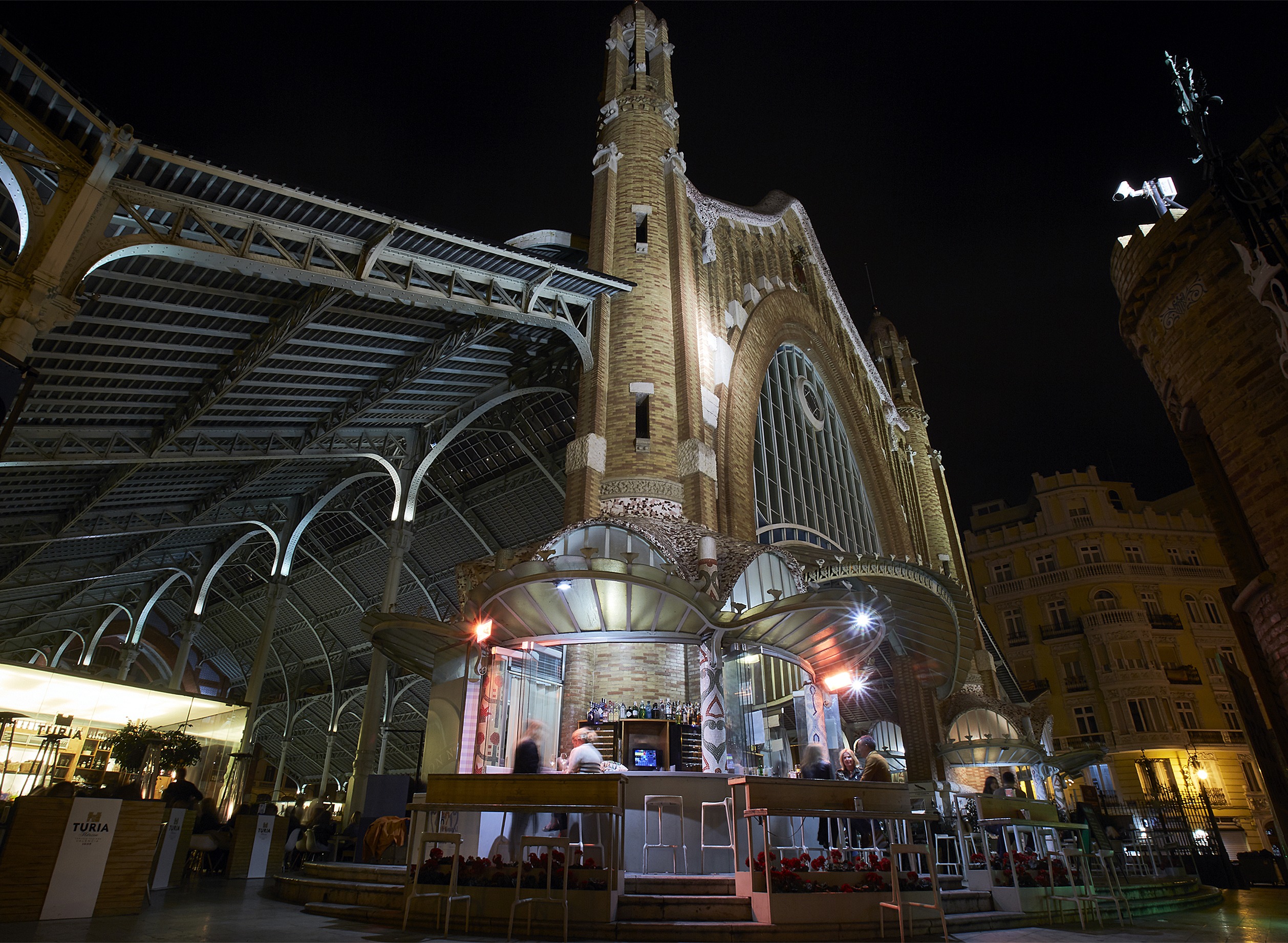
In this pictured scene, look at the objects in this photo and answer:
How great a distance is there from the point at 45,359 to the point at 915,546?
29.2 metres

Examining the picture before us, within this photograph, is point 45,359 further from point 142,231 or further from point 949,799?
point 949,799

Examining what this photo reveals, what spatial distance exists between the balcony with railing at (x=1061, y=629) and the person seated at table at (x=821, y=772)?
105ft

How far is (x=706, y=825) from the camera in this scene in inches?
404

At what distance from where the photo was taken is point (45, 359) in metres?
15.3

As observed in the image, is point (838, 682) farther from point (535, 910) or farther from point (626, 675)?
point (535, 910)

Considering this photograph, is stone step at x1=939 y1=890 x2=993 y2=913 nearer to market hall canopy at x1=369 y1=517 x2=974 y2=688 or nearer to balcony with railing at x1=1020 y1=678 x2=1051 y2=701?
market hall canopy at x1=369 y1=517 x2=974 y2=688

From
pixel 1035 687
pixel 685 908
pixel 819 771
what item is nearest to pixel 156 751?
pixel 685 908

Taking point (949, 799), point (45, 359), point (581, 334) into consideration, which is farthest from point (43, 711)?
point (949, 799)

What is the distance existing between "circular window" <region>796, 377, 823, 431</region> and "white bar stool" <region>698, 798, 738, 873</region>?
57.7 feet

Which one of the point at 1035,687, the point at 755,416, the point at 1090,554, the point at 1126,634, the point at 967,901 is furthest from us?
the point at 1090,554

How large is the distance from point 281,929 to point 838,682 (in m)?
11.3

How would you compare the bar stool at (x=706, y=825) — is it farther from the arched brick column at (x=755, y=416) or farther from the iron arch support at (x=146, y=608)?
the iron arch support at (x=146, y=608)

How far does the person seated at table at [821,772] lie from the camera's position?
10375mm

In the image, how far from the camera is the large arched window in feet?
69.2
